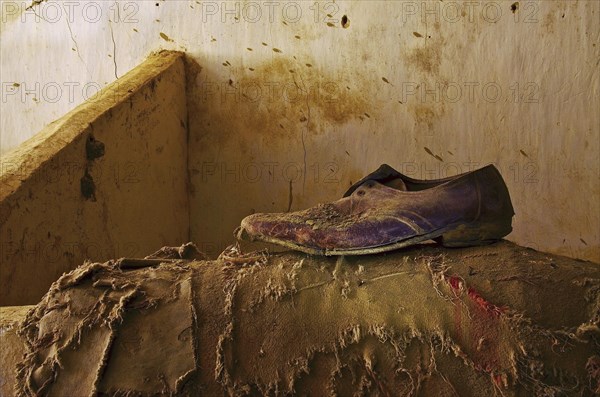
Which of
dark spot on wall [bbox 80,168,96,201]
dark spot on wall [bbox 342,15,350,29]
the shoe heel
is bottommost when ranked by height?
dark spot on wall [bbox 80,168,96,201]

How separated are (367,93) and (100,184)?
1220 mm

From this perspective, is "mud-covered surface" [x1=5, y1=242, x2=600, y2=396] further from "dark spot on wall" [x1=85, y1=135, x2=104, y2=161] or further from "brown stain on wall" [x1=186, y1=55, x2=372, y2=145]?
"brown stain on wall" [x1=186, y1=55, x2=372, y2=145]

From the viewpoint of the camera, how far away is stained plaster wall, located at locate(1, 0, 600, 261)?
250cm

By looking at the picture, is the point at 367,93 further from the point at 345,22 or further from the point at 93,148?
the point at 93,148

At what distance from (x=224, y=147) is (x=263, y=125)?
22 cm

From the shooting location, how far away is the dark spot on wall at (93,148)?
7.15 feet

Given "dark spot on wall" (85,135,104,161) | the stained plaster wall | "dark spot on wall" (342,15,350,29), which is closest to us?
"dark spot on wall" (85,135,104,161)

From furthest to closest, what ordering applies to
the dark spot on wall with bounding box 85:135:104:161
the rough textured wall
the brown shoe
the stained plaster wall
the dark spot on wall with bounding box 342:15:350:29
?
the dark spot on wall with bounding box 342:15:350:29, the stained plaster wall, the dark spot on wall with bounding box 85:135:104:161, the rough textured wall, the brown shoe

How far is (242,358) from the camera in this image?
3.53 ft

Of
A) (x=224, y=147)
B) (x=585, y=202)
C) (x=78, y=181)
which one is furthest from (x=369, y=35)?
(x=78, y=181)

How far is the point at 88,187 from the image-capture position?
221cm

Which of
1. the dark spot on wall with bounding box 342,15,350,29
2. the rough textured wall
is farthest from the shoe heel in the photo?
the dark spot on wall with bounding box 342,15,350,29

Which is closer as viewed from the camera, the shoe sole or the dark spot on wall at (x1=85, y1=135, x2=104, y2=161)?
the shoe sole

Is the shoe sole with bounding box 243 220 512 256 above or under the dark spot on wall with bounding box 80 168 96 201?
above
